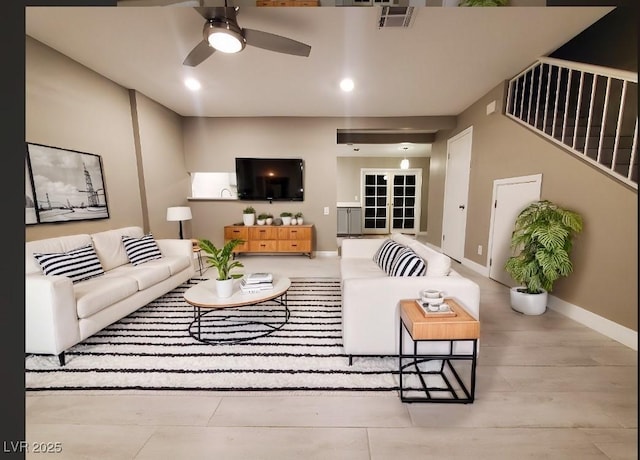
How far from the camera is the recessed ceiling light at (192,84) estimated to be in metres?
3.34

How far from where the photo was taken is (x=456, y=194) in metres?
4.72

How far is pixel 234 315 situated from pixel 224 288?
0.60m

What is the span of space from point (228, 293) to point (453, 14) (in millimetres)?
2891

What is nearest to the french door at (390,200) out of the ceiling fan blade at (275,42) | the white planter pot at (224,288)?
the ceiling fan blade at (275,42)

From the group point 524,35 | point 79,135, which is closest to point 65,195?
point 79,135

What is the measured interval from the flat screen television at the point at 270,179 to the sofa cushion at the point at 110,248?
2.19 metres

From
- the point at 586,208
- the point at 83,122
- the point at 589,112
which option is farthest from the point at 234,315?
the point at 589,112

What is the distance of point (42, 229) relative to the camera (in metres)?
2.54

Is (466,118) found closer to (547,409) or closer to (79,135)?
(547,409)

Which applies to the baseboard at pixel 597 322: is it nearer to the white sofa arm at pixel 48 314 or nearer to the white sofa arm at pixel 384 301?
the white sofa arm at pixel 384 301

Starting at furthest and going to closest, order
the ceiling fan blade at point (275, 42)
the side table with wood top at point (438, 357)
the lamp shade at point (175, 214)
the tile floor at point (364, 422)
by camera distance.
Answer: the lamp shade at point (175, 214), the ceiling fan blade at point (275, 42), the side table with wood top at point (438, 357), the tile floor at point (364, 422)

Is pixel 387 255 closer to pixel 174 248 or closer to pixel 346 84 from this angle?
pixel 346 84

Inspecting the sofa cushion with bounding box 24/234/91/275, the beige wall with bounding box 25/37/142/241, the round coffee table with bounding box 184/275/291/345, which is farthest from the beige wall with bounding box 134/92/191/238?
the round coffee table with bounding box 184/275/291/345

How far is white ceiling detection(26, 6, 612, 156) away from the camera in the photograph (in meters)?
2.18
